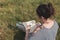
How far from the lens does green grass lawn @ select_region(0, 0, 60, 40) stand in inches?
234

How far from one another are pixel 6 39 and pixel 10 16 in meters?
0.72

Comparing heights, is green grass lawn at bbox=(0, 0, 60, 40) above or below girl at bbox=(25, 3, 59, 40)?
below

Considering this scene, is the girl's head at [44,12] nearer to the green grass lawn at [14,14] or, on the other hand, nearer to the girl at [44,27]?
the girl at [44,27]

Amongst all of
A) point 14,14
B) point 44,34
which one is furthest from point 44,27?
point 14,14

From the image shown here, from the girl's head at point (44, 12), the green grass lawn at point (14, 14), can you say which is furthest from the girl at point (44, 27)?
the green grass lawn at point (14, 14)

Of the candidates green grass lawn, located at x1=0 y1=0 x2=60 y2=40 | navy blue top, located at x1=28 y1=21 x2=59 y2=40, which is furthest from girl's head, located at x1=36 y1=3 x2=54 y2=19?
green grass lawn, located at x1=0 y1=0 x2=60 y2=40

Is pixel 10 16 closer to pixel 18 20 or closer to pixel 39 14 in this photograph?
pixel 18 20

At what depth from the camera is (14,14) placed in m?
6.46

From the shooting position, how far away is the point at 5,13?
6.48 metres

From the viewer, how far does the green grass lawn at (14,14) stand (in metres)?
5.95

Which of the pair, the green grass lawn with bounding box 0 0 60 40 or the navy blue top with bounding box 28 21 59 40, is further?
the green grass lawn with bounding box 0 0 60 40

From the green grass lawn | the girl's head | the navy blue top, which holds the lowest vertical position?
the green grass lawn

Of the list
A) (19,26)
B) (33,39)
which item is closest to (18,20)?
(19,26)

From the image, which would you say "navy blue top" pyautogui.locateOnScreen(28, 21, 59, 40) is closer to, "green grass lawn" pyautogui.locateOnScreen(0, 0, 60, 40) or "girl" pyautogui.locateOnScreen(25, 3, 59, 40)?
"girl" pyautogui.locateOnScreen(25, 3, 59, 40)
